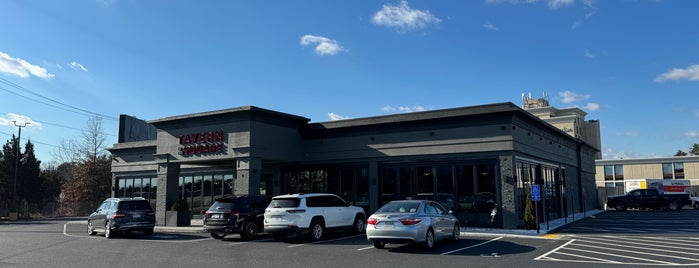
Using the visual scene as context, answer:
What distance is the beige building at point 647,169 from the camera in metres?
54.8

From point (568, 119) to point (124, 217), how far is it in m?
90.6

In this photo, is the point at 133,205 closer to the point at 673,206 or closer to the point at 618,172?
the point at 673,206

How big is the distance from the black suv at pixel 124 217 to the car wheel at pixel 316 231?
7.72 m

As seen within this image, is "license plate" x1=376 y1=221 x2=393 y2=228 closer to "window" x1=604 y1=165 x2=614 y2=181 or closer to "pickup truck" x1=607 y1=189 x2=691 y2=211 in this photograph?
"pickup truck" x1=607 y1=189 x2=691 y2=211

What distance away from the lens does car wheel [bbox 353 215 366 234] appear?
62.1ft

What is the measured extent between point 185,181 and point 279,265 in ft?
68.6

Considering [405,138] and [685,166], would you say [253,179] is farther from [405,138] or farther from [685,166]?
[685,166]

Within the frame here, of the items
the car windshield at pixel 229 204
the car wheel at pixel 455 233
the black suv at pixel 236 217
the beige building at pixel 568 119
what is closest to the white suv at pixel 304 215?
the black suv at pixel 236 217

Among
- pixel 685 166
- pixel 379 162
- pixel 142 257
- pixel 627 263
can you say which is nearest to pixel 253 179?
pixel 379 162

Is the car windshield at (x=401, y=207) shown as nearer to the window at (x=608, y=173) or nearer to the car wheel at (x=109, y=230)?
the car wheel at (x=109, y=230)

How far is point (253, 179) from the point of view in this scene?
2270 cm

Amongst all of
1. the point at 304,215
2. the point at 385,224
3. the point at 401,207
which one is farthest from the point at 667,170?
the point at 385,224

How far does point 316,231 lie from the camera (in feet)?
55.6

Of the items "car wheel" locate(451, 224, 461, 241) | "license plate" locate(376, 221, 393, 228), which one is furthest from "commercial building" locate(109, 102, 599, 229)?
"license plate" locate(376, 221, 393, 228)
